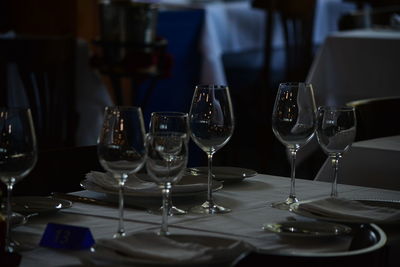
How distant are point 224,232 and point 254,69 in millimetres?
4350

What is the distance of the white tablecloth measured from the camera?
11.3 ft

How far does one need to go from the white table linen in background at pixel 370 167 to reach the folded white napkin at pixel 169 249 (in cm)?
73

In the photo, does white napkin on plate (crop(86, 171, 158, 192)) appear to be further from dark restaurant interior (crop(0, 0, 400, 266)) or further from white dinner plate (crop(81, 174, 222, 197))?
dark restaurant interior (crop(0, 0, 400, 266))

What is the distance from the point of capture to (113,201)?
1.28m

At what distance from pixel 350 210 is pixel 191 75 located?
3298mm

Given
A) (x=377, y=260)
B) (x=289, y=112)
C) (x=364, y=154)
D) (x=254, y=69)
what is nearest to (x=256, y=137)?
(x=254, y=69)

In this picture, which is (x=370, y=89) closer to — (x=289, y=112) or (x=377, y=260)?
(x=289, y=112)

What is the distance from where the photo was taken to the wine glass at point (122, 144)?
3.46ft

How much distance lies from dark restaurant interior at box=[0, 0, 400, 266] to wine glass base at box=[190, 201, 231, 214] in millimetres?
187

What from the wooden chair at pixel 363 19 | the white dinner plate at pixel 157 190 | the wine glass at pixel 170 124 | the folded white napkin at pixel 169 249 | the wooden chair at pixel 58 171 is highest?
the wooden chair at pixel 363 19

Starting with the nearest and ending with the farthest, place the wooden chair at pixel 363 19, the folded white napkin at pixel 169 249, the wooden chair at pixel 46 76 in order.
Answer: the folded white napkin at pixel 169 249
the wooden chair at pixel 46 76
the wooden chair at pixel 363 19

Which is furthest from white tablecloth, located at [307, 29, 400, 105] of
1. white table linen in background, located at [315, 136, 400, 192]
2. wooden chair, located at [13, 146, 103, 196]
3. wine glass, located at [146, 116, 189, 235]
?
wine glass, located at [146, 116, 189, 235]

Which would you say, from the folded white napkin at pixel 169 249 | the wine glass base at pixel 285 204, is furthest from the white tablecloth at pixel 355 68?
the folded white napkin at pixel 169 249

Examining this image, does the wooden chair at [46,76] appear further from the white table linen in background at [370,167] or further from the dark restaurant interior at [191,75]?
the white table linen in background at [370,167]
